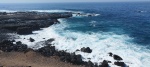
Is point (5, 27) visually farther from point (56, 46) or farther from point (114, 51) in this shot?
point (114, 51)

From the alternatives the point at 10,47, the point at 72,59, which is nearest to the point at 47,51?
the point at 72,59

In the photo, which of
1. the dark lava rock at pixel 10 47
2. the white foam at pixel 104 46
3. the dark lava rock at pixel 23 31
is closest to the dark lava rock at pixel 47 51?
the white foam at pixel 104 46

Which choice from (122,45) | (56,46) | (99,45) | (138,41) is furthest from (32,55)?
(138,41)

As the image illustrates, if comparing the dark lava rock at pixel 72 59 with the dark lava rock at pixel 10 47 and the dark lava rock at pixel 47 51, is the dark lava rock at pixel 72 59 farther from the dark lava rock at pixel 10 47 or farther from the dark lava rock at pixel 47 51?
the dark lava rock at pixel 10 47

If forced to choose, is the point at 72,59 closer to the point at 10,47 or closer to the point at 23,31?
the point at 10,47

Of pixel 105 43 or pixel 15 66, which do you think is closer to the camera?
pixel 15 66

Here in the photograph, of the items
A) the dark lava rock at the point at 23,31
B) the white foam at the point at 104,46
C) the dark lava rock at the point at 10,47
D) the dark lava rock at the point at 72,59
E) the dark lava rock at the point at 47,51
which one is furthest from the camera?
the dark lava rock at the point at 23,31

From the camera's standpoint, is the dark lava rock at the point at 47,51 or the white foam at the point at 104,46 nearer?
the white foam at the point at 104,46

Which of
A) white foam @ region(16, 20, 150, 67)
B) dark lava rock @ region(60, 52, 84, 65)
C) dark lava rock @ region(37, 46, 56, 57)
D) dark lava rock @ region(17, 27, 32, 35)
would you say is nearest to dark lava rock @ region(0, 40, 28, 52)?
white foam @ region(16, 20, 150, 67)

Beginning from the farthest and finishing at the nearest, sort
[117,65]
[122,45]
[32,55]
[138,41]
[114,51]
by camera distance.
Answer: [138,41] < [122,45] < [114,51] < [32,55] < [117,65]

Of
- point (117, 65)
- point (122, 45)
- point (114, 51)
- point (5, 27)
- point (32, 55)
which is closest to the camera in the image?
point (117, 65)

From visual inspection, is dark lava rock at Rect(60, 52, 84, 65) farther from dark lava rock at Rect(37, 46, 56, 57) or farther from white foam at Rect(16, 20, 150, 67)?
dark lava rock at Rect(37, 46, 56, 57)
